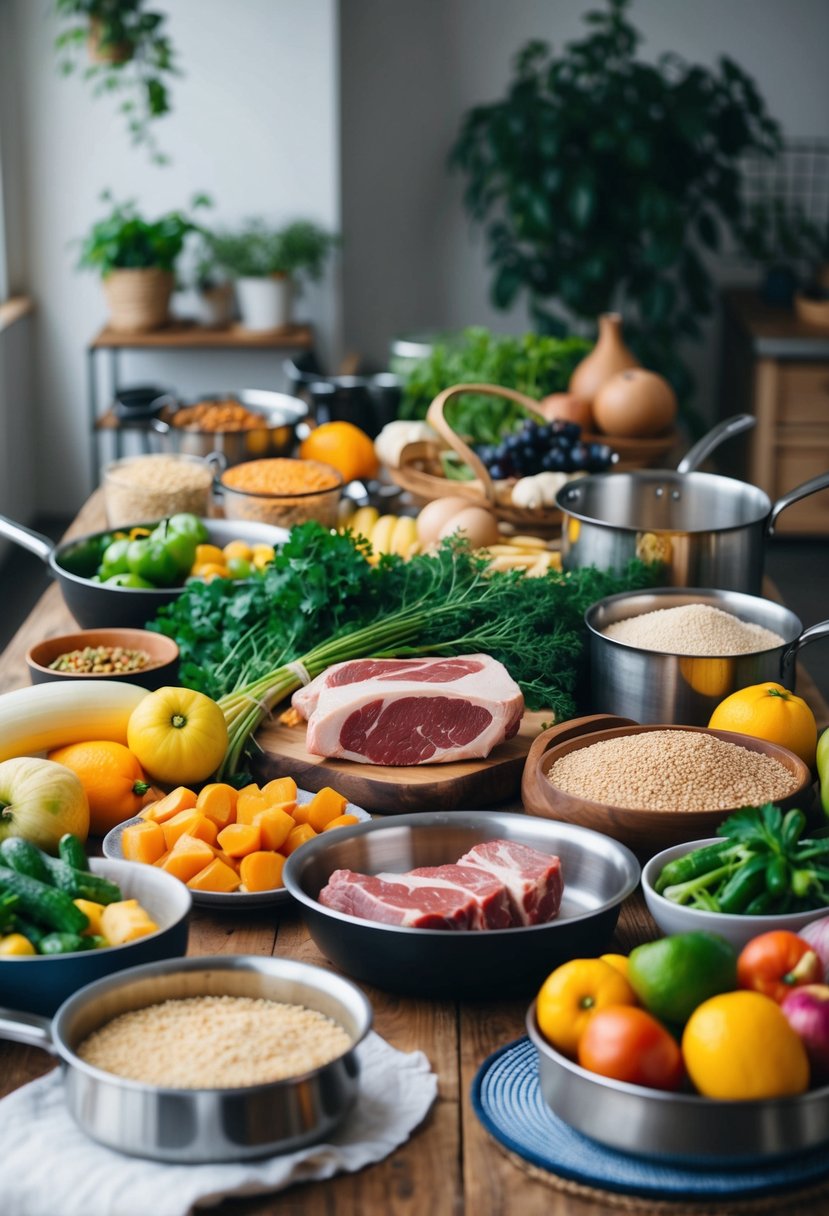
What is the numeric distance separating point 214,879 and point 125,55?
4.07 m

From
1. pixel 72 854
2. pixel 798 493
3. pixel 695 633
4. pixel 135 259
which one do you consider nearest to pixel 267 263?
pixel 135 259

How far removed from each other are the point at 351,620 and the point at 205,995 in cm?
87

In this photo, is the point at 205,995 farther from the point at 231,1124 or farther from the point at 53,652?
the point at 53,652

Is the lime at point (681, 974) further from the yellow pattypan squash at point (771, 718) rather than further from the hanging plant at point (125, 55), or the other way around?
the hanging plant at point (125, 55)

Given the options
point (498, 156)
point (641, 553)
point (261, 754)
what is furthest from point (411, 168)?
point (261, 754)

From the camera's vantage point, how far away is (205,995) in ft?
3.70

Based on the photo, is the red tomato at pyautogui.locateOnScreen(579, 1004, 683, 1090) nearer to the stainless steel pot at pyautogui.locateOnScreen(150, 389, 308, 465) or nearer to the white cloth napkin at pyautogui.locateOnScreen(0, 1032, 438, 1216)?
the white cloth napkin at pyautogui.locateOnScreen(0, 1032, 438, 1216)

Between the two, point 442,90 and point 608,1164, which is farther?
point 442,90

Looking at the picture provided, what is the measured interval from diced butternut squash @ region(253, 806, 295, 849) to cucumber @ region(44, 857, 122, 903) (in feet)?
0.69

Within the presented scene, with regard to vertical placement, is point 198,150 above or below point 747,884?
above

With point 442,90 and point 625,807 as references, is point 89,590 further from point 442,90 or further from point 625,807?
point 442,90

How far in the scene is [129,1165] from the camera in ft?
3.25

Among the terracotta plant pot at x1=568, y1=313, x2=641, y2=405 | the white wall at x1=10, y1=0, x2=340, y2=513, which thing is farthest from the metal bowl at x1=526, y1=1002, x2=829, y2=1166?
the white wall at x1=10, y1=0, x2=340, y2=513

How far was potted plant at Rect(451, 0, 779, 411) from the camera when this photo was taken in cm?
509
